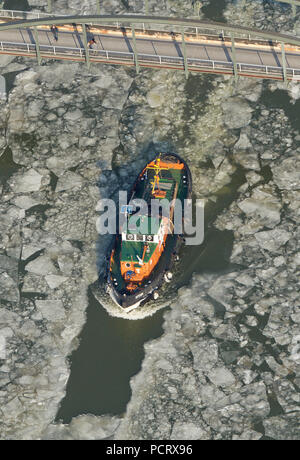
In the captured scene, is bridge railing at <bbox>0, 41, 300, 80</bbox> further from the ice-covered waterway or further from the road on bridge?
the ice-covered waterway

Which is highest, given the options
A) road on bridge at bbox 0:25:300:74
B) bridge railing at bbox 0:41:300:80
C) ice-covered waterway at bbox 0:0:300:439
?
road on bridge at bbox 0:25:300:74

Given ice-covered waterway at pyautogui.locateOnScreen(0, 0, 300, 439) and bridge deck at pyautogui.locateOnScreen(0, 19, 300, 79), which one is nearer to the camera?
ice-covered waterway at pyautogui.locateOnScreen(0, 0, 300, 439)

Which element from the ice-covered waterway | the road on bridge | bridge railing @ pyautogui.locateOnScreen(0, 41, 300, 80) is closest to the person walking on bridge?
the road on bridge

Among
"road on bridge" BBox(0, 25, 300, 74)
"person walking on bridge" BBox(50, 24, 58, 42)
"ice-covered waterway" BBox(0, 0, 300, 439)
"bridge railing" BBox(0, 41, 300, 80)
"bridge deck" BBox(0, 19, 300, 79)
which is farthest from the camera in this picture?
"person walking on bridge" BBox(50, 24, 58, 42)

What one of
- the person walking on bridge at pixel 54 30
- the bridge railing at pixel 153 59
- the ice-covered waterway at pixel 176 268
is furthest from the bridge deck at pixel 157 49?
the ice-covered waterway at pixel 176 268

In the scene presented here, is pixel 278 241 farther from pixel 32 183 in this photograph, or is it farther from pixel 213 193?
pixel 32 183

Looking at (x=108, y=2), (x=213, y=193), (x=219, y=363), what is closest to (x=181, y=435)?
(x=219, y=363)

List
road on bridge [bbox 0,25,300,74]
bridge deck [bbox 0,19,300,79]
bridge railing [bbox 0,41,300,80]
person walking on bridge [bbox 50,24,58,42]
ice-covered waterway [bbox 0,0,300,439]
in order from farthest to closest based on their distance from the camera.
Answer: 1. person walking on bridge [bbox 50,24,58,42]
2. road on bridge [bbox 0,25,300,74]
3. bridge deck [bbox 0,19,300,79]
4. bridge railing [bbox 0,41,300,80]
5. ice-covered waterway [bbox 0,0,300,439]

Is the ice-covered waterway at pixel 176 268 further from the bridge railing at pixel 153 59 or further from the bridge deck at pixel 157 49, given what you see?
the bridge railing at pixel 153 59
